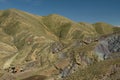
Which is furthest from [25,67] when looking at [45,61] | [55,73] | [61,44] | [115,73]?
[115,73]

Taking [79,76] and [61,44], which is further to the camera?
[61,44]

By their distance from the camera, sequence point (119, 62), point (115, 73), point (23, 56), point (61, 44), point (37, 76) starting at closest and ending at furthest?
Answer: point (115, 73)
point (119, 62)
point (37, 76)
point (61, 44)
point (23, 56)

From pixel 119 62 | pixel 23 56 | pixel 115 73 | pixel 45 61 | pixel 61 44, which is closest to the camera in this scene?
pixel 115 73

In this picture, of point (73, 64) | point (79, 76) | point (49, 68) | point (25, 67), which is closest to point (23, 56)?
point (25, 67)

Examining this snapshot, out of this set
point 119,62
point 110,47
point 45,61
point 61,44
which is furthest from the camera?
point 61,44

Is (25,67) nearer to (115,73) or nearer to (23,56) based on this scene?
(23,56)

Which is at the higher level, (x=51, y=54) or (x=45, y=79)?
(x=51, y=54)

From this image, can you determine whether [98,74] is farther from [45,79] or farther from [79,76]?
[45,79]

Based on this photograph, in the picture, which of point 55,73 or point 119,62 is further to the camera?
point 55,73

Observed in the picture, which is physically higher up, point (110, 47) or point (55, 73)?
point (110, 47)
